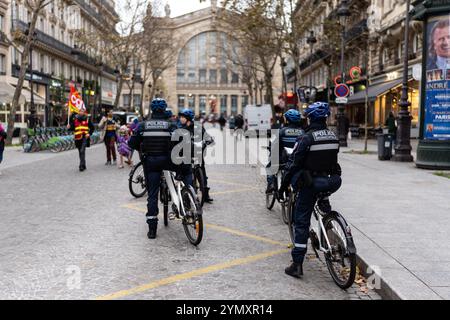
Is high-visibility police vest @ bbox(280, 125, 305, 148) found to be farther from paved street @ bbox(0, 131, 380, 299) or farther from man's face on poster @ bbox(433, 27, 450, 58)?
man's face on poster @ bbox(433, 27, 450, 58)

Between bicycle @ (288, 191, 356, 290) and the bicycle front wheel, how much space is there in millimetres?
1403

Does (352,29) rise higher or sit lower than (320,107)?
higher

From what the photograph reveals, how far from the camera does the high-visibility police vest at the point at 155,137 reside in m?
6.54

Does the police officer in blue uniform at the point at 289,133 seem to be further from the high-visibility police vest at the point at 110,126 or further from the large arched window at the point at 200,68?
the large arched window at the point at 200,68

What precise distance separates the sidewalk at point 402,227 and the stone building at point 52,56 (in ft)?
62.8

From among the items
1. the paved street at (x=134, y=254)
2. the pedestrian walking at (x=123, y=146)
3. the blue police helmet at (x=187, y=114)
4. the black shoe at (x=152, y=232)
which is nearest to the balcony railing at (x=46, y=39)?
the pedestrian walking at (x=123, y=146)

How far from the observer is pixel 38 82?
1602 inches

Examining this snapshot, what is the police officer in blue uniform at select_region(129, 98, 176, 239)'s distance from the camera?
655cm

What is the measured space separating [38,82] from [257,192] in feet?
111

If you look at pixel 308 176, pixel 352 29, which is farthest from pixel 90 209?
pixel 352 29

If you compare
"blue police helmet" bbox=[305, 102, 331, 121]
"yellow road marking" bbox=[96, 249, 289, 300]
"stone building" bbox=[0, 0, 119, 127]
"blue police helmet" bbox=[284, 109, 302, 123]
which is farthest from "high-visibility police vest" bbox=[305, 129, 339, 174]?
"stone building" bbox=[0, 0, 119, 127]

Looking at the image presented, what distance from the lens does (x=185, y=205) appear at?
6.54 meters

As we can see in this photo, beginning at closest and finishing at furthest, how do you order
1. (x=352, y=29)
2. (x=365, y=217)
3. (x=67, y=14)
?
(x=365, y=217) → (x=352, y=29) → (x=67, y=14)
